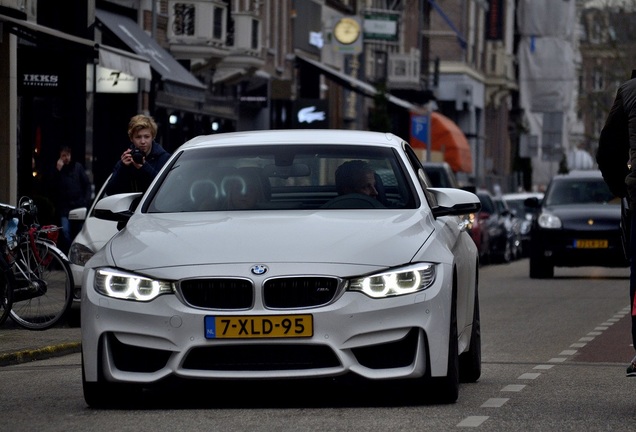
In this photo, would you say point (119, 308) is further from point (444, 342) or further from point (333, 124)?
point (333, 124)

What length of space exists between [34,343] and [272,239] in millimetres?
5306

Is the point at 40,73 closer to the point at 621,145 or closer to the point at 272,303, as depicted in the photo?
the point at 621,145

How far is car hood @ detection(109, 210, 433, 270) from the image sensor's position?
9203mm

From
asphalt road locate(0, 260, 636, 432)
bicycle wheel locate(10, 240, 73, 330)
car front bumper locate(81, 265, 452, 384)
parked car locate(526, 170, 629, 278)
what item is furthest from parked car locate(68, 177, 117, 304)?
parked car locate(526, 170, 629, 278)

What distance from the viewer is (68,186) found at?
28.0 metres

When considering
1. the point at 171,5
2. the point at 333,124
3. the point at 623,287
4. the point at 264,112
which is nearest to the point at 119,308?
the point at 623,287

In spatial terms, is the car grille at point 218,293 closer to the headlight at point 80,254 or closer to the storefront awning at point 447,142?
the headlight at point 80,254

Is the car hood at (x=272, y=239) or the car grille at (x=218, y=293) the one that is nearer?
the car grille at (x=218, y=293)

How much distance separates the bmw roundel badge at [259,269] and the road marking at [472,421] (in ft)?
3.87

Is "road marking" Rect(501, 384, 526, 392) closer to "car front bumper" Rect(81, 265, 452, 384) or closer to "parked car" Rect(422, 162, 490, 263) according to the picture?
"car front bumper" Rect(81, 265, 452, 384)

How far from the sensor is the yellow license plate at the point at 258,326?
9.02 metres

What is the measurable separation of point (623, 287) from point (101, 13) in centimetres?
1171

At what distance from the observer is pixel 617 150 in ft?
31.6

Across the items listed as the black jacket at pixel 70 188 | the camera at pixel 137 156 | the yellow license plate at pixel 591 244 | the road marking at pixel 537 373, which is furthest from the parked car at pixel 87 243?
the yellow license plate at pixel 591 244
